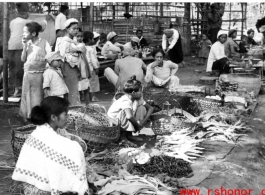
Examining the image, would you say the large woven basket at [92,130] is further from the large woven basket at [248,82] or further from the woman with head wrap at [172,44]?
the woman with head wrap at [172,44]

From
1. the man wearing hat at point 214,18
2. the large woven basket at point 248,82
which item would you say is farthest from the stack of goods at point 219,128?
the man wearing hat at point 214,18

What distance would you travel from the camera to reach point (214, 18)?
1658cm

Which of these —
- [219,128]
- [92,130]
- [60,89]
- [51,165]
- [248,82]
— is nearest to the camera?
[51,165]

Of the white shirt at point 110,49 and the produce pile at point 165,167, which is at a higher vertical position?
the white shirt at point 110,49

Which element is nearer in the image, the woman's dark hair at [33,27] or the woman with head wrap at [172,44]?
the woman's dark hair at [33,27]

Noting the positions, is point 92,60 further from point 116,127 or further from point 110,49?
point 116,127

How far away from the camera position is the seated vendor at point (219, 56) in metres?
10.2

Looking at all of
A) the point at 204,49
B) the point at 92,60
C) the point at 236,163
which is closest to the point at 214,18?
the point at 204,49

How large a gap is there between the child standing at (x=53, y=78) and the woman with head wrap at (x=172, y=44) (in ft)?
19.7

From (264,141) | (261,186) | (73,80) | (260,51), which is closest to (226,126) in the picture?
(264,141)

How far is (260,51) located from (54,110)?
912 cm

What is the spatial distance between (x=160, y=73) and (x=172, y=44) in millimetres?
4454

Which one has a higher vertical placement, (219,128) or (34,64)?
(34,64)

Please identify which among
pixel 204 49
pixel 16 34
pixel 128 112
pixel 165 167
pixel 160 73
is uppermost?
pixel 16 34
